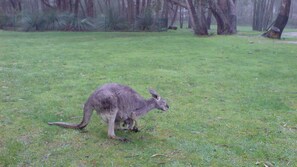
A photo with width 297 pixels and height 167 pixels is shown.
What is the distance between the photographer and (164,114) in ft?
15.3

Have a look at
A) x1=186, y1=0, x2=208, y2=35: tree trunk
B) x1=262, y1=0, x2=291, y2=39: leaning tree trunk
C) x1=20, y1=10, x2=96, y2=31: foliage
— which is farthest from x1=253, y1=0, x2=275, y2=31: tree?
x1=20, y1=10, x2=96, y2=31: foliage

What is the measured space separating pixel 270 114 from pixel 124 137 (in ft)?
6.57

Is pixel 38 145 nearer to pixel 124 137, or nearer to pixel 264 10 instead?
pixel 124 137

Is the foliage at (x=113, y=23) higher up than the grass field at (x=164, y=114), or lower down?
higher up

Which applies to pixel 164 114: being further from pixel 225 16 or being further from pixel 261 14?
pixel 261 14

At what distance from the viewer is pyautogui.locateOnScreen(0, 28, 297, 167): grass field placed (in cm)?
345

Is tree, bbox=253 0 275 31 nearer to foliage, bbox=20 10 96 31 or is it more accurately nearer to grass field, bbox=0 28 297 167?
foliage, bbox=20 10 96 31

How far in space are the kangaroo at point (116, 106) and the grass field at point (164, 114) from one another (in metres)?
0.16

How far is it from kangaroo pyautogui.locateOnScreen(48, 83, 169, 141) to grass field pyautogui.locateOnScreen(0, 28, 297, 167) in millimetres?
157

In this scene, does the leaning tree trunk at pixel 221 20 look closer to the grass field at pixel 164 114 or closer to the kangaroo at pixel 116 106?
the grass field at pixel 164 114

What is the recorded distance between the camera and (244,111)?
16.0 ft

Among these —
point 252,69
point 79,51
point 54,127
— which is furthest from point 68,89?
point 79,51

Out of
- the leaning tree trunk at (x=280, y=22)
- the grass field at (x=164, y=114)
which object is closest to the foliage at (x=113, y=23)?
the leaning tree trunk at (x=280, y=22)

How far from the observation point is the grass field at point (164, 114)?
11.3 feet
